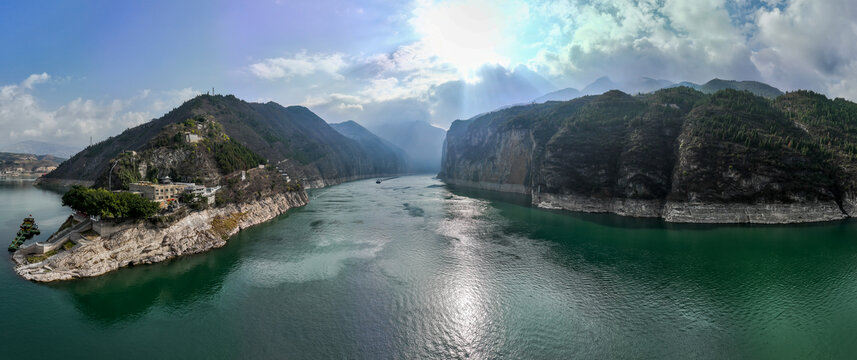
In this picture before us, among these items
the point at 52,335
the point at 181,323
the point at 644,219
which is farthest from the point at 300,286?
the point at 644,219

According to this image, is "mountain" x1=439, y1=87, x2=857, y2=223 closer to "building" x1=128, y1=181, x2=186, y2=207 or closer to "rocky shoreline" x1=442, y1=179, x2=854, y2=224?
"rocky shoreline" x1=442, y1=179, x2=854, y2=224

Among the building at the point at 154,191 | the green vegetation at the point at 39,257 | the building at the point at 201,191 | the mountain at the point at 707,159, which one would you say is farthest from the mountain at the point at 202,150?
the mountain at the point at 707,159

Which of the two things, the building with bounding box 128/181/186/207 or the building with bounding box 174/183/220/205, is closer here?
the building with bounding box 128/181/186/207

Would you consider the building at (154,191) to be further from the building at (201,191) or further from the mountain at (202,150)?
the mountain at (202,150)

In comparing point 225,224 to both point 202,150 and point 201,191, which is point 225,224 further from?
point 202,150

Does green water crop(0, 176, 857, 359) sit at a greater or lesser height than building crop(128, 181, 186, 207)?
lesser

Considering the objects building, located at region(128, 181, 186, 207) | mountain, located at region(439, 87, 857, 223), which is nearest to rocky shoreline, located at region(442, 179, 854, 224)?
mountain, located at region(439, 87, 857, 223)
